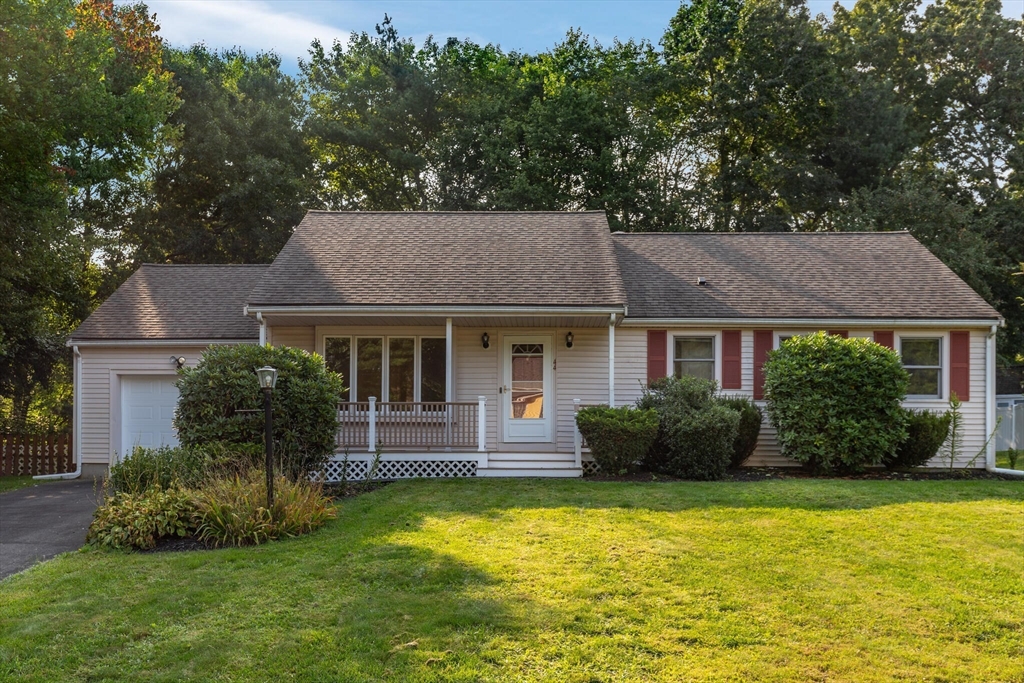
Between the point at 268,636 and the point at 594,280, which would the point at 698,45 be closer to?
the point at 594,280

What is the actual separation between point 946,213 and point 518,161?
13.2 metres

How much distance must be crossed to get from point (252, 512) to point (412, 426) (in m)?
5.09

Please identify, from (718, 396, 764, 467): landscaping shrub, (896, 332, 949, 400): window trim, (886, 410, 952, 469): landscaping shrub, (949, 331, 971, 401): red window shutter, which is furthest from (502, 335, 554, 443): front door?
(949, 331, 971, 401): red window shutter

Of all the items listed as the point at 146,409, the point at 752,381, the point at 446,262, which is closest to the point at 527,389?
the point at 446,262

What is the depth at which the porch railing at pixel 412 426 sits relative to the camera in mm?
12156

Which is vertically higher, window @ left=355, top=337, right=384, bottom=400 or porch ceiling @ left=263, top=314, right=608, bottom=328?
porch ceiling @ left=263, top=314, right=608, bottom=328

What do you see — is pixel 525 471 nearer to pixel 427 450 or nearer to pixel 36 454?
pixel 427 450

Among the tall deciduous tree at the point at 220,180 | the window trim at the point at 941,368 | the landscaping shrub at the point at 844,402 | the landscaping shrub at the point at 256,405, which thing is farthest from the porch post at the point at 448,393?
the tall deciduous tree at the point at 220,180

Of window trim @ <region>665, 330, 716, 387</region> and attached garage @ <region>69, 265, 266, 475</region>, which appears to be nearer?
window trim @ <region>665, 330, 716, 387</region>

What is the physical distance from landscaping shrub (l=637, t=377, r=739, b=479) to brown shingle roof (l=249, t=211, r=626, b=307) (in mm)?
2035

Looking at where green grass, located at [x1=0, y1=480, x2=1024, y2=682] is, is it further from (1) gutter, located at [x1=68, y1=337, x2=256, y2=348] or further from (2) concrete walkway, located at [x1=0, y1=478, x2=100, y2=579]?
(1) gutter, located at [x1=68, y1=337, x2=256, y2=348]

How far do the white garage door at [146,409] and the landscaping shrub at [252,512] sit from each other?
7158 millimetres

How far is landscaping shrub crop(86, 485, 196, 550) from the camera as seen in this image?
7250 mm

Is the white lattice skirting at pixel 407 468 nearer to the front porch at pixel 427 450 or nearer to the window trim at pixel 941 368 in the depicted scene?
the front porch at pixel 427 450
